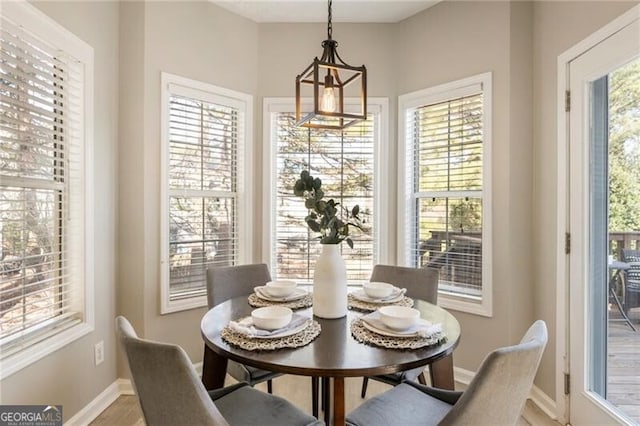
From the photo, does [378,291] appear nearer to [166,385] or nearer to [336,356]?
[336,356]

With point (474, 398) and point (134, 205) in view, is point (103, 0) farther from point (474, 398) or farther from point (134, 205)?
point (474, 398)

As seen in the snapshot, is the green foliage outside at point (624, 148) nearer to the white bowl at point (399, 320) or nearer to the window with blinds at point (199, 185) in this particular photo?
the white bowl at point (399, 320)

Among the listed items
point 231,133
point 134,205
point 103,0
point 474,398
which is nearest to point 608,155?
point 474,398

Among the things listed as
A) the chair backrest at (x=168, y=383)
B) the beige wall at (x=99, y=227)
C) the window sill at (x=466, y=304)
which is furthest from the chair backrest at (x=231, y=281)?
the window sill at (x=466, y=304)

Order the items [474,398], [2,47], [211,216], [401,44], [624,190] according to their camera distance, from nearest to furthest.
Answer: [474,398]
[2,47]
[624,190]
[211,216]
[401,44]

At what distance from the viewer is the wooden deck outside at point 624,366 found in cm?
162

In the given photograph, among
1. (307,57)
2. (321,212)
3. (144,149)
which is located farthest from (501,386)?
(307,57)

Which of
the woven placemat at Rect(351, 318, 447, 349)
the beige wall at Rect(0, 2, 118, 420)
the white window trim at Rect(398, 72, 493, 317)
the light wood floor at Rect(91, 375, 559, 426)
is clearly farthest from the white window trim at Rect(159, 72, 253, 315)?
the woven placemat at Rect(351, 318, 447, 349)

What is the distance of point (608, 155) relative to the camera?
178 cm

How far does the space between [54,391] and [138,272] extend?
78 cm

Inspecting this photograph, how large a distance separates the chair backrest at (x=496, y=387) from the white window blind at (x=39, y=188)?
6.22 feet

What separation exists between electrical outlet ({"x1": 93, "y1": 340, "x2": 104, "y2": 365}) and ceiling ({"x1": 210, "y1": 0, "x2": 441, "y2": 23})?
8.31 ft

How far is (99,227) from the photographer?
217 cm

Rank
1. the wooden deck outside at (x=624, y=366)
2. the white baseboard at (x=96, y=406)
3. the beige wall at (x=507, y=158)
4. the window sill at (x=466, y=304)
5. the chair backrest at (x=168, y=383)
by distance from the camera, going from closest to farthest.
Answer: the chair backrest at (x=168, y=383), the wooden deck outside at (x=624, y=366), the white baseboard at (x=96, y=406), the beige wall at (x=507, y=158), the window sill at (x=466, y=304)
